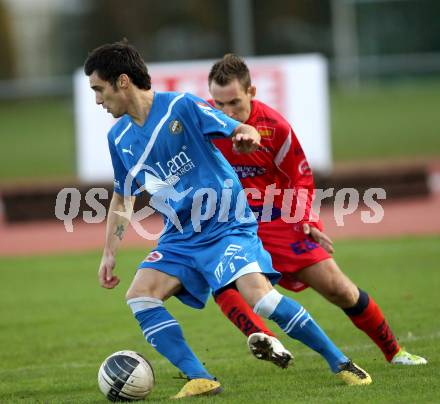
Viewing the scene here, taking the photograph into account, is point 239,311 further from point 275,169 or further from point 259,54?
point 259,54

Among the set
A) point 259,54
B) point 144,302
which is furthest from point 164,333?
point 259,54

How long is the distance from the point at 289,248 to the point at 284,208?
0.98 ft

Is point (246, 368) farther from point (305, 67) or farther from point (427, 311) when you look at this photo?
point (305, 67)

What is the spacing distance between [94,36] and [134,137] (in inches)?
1418

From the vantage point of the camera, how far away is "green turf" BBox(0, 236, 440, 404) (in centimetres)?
620

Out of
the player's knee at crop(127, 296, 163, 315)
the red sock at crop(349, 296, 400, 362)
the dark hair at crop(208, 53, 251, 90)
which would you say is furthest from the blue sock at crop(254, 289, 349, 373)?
the dark hair at crop(208, 53, 251, 90)

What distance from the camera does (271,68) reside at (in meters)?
18.5

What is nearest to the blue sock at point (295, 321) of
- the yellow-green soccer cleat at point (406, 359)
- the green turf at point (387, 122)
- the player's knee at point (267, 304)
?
the player's knee at point (267, 304)

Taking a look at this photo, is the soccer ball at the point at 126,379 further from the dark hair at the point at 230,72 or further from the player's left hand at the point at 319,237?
the dark hair at the point at 230,72

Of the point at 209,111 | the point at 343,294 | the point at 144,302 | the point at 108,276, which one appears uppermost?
the point at 209,111

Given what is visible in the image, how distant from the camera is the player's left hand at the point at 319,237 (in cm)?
652

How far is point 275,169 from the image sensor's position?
684cm

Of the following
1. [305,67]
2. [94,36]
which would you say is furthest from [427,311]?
[94,36]

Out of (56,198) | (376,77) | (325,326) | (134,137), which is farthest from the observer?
(376,77)
